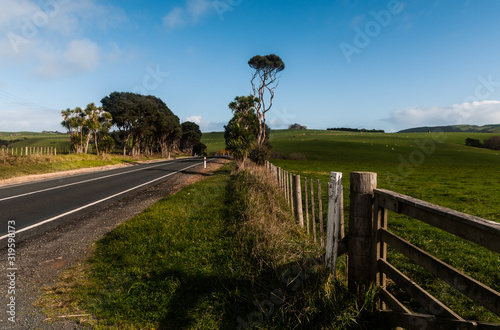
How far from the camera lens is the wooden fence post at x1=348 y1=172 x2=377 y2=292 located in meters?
2.89

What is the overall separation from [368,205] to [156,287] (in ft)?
9.70

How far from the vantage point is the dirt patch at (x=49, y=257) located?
3094 mm

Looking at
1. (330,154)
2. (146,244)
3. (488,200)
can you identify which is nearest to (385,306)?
(146,244)

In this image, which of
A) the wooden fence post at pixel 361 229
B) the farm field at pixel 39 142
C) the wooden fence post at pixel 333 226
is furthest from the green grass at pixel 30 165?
the farm field at pixel 39 142

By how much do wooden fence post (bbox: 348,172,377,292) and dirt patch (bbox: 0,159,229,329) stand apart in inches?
121

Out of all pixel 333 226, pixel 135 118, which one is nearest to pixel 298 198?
pixel 333 226

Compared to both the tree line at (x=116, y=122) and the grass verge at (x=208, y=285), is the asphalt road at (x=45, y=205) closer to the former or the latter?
the grass verge at (x=208, y=285)

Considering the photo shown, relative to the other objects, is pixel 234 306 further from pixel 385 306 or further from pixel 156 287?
pixel 385 306

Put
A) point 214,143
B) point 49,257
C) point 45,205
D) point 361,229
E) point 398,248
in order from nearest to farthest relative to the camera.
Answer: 1. point 398,248
2. point 361,229
3. point 49,257
4. point 45,205
5. point 214,143

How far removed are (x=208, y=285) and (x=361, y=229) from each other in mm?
2187

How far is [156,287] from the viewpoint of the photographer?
12.3ft

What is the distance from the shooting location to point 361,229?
292cm

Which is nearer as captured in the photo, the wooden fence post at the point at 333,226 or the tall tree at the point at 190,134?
the wooden fence post at the point at 333,226

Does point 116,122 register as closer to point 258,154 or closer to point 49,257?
point 258,154
